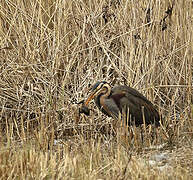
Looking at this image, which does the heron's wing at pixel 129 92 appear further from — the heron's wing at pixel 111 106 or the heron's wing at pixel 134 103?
the heron's wing at pixel 111 106

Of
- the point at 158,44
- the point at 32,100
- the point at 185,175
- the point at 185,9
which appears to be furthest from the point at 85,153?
the point at 185,9

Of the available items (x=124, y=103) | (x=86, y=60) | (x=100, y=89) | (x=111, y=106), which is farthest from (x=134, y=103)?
(x=86, y=60)

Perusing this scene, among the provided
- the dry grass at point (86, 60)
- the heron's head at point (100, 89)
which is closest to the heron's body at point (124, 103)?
the heron's head at point (100, 89)

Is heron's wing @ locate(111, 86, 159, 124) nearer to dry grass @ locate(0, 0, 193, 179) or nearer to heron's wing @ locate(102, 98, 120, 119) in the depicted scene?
heron's wing @ locate(102, 98, 120, 119)

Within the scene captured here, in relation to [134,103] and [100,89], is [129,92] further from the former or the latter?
[100,89]

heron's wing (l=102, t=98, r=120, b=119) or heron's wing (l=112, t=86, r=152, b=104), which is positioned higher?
heron's wing (l=112, t=86, r=152, b=104)

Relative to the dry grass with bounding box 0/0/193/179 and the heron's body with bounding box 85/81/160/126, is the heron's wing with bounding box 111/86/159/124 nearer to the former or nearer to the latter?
the heron's body with bounding box 85/81/160/126

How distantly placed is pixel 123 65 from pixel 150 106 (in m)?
0.75

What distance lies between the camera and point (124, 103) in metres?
5.24

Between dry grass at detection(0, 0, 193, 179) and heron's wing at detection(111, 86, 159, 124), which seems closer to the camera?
heron's wing at detection(111, 86, 159, 124)

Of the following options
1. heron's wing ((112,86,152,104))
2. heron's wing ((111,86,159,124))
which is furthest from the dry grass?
heron's wing ((112,86,152,104))

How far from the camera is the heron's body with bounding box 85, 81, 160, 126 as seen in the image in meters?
5.20

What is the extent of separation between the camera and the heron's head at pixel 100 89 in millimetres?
5180

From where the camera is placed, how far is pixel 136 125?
537cm
